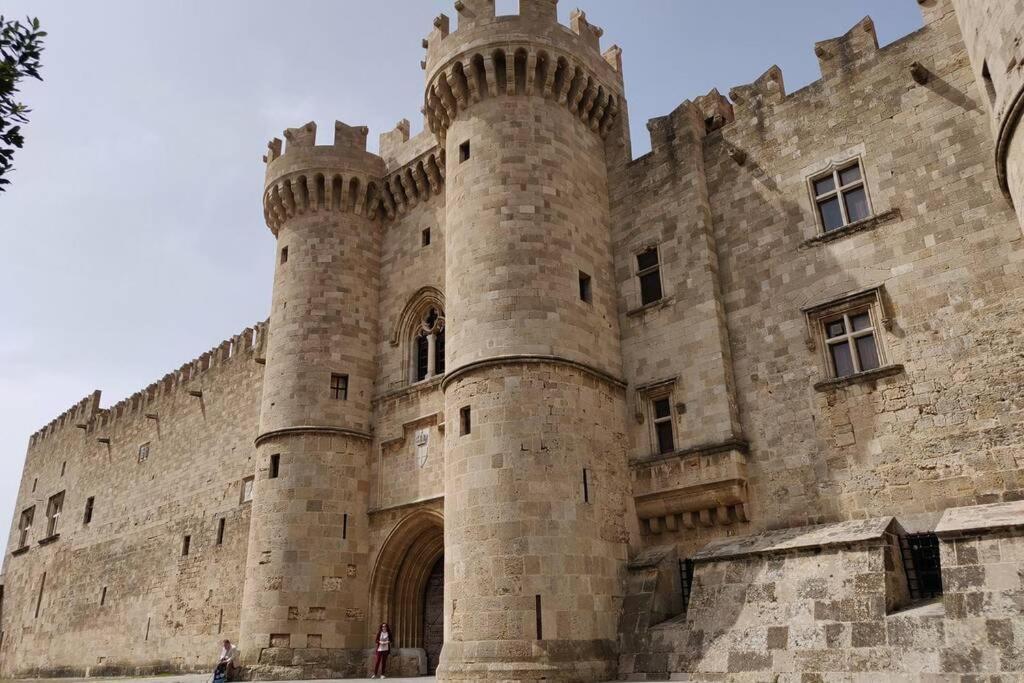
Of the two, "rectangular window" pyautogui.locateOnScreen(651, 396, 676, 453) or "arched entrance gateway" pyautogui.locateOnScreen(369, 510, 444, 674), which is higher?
"rectangular window" pyautogui.locateOnScreen(651, 396, 676, 453)

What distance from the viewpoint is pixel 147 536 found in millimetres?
24469

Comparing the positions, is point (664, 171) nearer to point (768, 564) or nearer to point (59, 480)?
point (768, 564)

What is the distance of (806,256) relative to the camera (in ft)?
41.8

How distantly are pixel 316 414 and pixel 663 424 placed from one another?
7.25 meters

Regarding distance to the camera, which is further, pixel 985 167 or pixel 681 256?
pixel 681 256

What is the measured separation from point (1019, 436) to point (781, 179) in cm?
554

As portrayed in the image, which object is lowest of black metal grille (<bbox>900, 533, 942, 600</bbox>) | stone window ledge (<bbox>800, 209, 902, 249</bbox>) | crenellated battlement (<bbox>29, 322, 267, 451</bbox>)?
black metal grille (<bbox>900, 533, 942, 600</bbox>)

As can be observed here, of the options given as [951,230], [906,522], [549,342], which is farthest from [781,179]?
[906,522]

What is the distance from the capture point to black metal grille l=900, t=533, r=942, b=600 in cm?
1010

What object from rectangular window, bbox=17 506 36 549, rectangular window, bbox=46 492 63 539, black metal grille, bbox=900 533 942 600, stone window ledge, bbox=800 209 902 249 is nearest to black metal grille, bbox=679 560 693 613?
black metal grille, bbox=900 533 942 600

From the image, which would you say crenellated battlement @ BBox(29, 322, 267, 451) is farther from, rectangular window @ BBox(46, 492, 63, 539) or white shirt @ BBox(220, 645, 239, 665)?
white shirt @ BBox(220, 645, 239, 665)

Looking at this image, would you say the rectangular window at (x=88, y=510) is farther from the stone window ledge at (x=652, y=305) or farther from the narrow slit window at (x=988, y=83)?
the narrow slit window at (x=988, y=83)

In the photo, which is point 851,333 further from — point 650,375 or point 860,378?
point 650,375

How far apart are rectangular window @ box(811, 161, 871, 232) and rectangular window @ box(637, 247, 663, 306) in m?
2.90
